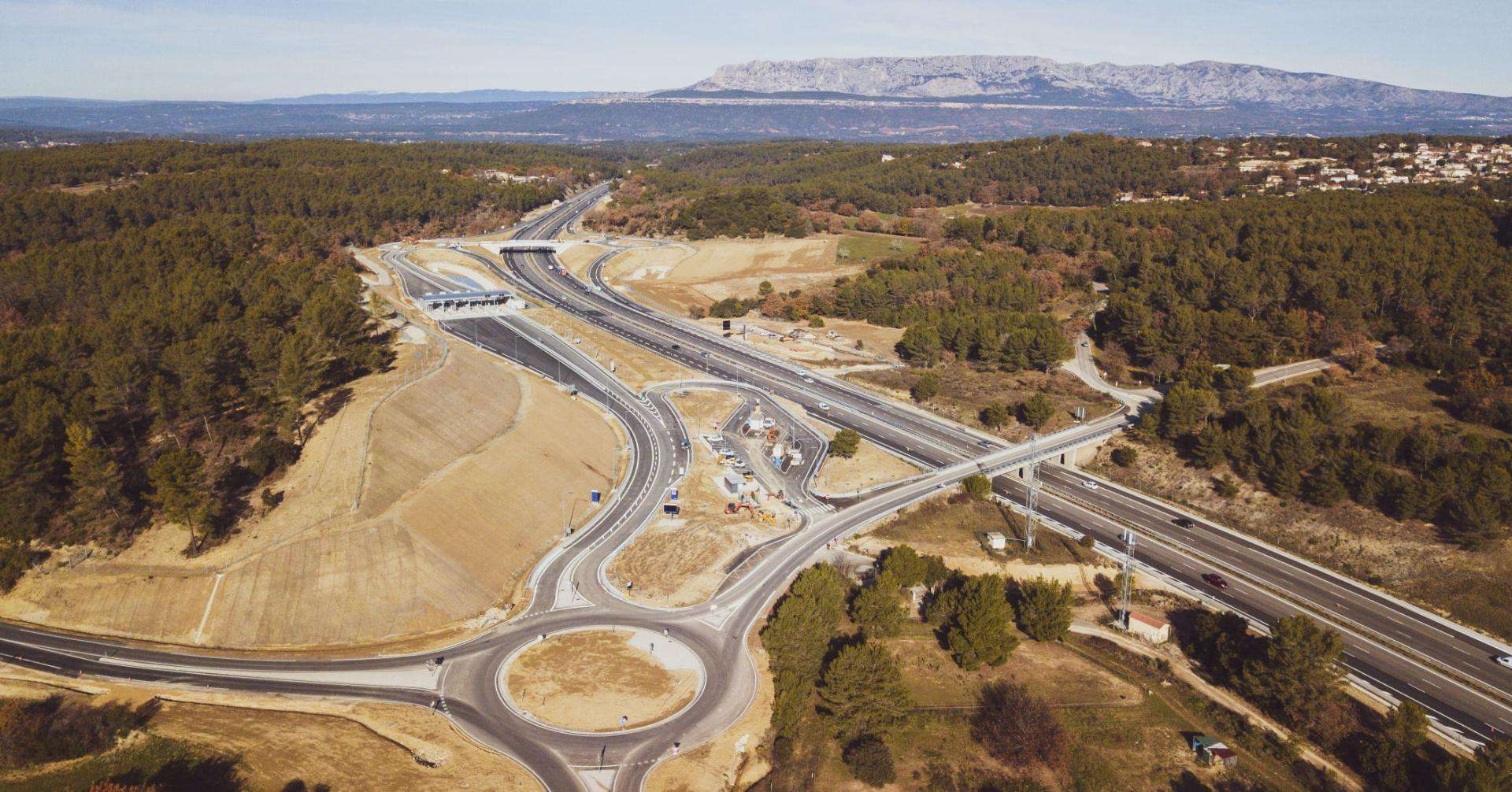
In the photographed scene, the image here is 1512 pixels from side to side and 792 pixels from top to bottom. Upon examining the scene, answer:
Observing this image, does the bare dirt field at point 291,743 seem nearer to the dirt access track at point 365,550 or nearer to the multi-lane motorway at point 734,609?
the multi-lane motorway at point 734,609

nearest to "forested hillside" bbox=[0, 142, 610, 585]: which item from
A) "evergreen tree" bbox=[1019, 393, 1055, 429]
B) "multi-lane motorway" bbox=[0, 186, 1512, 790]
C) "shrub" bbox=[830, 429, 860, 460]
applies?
"multi-lane motorway" bbox=[0, 186, 1512, 790]

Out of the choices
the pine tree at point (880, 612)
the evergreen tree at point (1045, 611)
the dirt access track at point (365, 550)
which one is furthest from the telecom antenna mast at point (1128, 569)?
the dirt access track at point (365, 550)

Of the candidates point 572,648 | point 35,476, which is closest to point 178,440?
point 35,476

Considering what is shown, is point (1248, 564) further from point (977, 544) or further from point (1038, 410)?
point (1038, 410)

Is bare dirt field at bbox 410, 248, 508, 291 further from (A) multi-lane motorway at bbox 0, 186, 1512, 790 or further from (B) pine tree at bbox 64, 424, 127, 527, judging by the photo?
(B) pine tree at bbox 64, 424, 127, 527

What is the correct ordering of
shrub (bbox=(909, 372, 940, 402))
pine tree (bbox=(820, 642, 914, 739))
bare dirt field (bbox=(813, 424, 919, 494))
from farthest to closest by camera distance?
shrub (bbox=(909, 372, 940, 402)), bare dirt field (bbox=(813, 424, 919, 494)), pine tree (bbox=(820, 642, 914, 739))

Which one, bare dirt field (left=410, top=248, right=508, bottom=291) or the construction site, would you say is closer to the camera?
the construction site

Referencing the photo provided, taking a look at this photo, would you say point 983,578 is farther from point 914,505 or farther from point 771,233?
point 771,233
